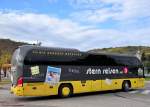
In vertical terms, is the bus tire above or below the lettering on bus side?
below

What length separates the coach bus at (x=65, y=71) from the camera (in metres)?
21.1

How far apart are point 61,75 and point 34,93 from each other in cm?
241

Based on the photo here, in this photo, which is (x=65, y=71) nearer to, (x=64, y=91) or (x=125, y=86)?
(x=64, y=91)

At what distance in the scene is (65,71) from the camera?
910 inches

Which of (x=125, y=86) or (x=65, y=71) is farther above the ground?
(x=65, y=71)

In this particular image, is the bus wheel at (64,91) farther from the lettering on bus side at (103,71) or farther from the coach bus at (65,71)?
the lettering on bus side at (103,71)

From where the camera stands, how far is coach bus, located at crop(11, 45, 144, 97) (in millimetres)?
21094

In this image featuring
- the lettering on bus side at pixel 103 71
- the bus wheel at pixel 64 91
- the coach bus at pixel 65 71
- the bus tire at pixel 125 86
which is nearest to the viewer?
the coach bus at pixel 65 71

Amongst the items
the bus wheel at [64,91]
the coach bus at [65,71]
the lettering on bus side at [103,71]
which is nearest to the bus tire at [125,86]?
the coach bus at [65,71]

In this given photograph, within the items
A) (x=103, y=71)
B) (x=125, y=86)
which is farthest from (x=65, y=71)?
(x=125, y=86)

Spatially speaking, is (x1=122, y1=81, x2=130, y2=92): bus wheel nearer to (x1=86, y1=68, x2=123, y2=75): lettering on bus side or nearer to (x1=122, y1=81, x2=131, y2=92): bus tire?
(x1=122, y1=81, x2=131, y2=92): bus tire

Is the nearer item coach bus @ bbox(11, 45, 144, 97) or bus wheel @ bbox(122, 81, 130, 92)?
coach bus @ bbox(11, 45, 144, 97)

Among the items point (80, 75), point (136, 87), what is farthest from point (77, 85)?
point (136, 87)

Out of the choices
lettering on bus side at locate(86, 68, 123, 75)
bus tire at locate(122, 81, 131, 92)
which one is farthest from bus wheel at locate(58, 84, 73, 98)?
bus tire at locate(122, 81, 131, 92)
